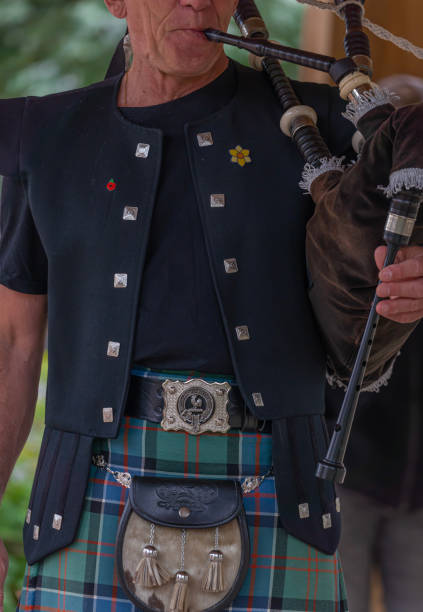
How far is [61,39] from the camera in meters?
6.01

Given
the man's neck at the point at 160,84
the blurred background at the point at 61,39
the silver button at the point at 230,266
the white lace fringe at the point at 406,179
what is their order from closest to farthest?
the white lace fringe at the point at 406,179, the silver button at the point at 230,266, the man's neck at the point at 160,84, the blurred background at the point at 61,39

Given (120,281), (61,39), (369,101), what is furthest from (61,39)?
(369,101)

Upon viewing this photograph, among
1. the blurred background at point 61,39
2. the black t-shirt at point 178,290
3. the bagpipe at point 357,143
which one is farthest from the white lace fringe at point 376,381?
the blurred background at point 61,39

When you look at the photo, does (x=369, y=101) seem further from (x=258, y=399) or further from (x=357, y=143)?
(x=258, y=399)

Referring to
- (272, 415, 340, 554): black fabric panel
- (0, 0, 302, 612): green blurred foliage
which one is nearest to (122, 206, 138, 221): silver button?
(272, 415, 340, 554): black fabric panel

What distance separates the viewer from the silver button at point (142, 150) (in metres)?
2.03

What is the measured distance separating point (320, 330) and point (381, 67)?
5.84 feet

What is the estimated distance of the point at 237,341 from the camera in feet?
6.26

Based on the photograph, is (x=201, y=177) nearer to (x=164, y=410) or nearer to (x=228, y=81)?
(x=228, y=81)

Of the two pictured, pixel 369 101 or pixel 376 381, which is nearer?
pixel 369 101

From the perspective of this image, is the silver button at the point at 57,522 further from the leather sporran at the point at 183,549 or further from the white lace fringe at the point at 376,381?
the white lace fringe at the point at 376,381

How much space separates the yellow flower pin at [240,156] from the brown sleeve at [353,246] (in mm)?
203

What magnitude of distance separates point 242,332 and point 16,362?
0.58 meters

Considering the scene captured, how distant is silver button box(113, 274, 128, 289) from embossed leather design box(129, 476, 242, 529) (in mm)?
374
